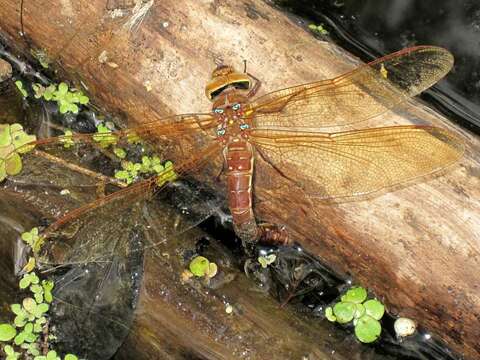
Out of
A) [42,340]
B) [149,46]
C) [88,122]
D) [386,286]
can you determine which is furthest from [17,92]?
[386,286]

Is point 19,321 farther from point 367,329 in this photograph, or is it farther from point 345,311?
point 367,329

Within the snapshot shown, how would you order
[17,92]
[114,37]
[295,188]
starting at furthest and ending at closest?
[17,92]
[114,37]
[295,188]

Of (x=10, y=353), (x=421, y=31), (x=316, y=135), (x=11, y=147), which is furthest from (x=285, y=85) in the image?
(x=10, y=353)

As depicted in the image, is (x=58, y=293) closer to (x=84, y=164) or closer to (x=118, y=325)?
(x=118, y=325)

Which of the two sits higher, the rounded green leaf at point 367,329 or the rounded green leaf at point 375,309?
the rounded green leaf at point 375,309

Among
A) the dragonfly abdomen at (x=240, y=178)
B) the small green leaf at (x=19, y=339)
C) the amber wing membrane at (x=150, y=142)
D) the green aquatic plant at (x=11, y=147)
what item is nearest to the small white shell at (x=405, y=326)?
the dragonfly abdomen at (x=240, y=178)

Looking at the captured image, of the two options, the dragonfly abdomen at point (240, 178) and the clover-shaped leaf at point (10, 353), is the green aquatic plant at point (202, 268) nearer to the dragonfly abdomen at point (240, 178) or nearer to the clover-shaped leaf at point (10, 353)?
the dragonfly abdomen at point (240, 178)
